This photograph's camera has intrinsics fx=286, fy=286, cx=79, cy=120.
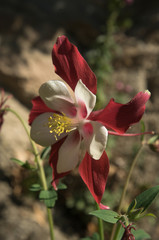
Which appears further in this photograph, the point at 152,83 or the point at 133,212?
the point at 152,83

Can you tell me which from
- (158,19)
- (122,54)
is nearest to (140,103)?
(122,54)

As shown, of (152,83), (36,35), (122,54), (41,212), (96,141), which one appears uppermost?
(36,35)

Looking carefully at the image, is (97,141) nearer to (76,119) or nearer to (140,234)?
(76,119)

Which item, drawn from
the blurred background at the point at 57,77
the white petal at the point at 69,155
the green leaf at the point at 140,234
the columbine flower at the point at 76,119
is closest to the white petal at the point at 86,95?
the columbine flower at the point at 76,119

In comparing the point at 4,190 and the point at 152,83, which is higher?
the point at 152,83

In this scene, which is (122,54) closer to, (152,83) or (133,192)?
(152,83)

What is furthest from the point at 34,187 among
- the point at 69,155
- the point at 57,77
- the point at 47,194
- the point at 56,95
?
the point at 57,77

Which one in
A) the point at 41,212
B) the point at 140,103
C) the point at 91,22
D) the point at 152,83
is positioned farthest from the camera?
the point at 91,22

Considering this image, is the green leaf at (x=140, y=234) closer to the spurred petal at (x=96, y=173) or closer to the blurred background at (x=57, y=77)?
the spurred petal at (x=96, y=173)
